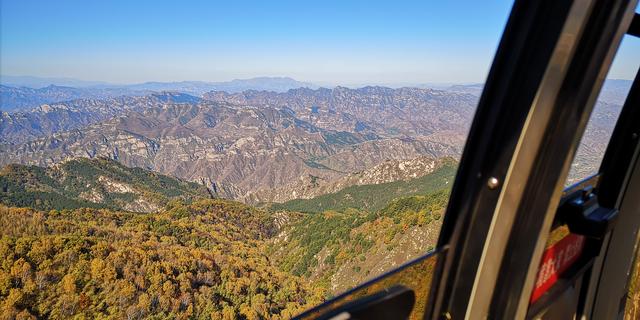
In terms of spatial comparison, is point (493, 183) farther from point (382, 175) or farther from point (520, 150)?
point (382, 175)

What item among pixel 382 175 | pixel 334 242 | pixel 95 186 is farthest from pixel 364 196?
pixel 95 186

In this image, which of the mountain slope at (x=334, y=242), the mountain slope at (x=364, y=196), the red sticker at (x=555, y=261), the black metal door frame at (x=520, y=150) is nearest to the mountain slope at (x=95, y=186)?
the mountain slope at (x=364, y=196)

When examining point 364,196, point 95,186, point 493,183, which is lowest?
point 95,186

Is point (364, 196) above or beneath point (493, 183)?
beneath

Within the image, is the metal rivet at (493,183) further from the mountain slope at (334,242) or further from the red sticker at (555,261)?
the red sticker at (555,261)

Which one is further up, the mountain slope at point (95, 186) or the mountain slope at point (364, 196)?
the mountain slope at point (364, 196)

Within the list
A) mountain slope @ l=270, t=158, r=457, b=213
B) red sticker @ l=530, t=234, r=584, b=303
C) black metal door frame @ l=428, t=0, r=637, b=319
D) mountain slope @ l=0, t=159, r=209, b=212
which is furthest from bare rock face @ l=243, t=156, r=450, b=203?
black metal door frame @ l=428, t=0, r=637, b=319

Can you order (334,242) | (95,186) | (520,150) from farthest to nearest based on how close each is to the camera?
A: (95,186) → (334,242) → (520,150)
